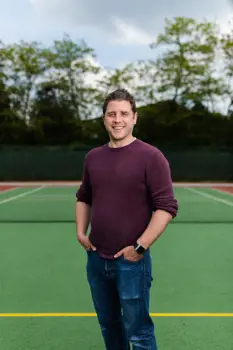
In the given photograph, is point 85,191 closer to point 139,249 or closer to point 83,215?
point 83,215

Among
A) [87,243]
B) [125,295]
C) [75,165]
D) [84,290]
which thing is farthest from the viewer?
[75,165]

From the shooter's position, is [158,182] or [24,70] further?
[24,70]

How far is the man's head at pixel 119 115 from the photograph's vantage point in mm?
3244

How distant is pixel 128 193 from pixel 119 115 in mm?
454

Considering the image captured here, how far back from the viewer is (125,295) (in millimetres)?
3207

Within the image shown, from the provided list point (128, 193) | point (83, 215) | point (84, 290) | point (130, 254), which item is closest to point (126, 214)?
point (128, 193)

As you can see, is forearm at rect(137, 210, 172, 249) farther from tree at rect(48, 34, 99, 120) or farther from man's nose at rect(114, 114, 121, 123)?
tree at rect(48, 34, 99, 120)

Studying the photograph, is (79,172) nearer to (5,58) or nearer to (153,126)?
(153,126)

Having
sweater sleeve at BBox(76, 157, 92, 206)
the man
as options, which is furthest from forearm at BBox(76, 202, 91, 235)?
the man

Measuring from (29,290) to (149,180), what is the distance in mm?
3434

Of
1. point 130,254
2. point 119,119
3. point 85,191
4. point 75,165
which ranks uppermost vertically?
point 119,119

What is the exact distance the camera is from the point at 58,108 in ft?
147

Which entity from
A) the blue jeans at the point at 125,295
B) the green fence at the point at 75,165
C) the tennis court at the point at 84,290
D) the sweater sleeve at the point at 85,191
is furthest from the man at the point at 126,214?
the green fence at the point at 75,165

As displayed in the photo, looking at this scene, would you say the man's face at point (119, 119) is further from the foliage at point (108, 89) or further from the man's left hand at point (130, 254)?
the foliage at point (108, 89)
